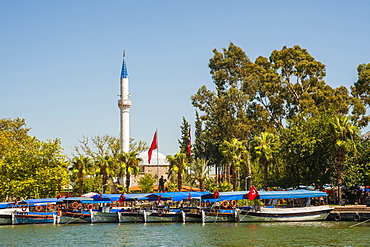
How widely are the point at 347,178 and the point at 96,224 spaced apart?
1136 inches

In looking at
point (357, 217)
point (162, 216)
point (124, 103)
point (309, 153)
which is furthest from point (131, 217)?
point (124, 103)

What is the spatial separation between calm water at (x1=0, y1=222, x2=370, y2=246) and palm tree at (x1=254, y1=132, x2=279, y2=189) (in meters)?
17.8

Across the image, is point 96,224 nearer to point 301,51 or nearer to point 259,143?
point 259,143

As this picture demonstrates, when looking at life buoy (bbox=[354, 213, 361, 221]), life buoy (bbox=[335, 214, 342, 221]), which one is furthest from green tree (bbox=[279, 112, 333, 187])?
life buoy (bbox=[354, 213, 361, 221])

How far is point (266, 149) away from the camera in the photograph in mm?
71188

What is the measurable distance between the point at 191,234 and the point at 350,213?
1773 cm

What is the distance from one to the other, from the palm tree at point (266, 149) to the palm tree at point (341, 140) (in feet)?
29.9

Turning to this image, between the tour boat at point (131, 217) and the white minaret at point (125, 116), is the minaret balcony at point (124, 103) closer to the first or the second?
the white minaret at point (125, 116)

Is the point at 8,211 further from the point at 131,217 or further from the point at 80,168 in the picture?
the point at 80,168

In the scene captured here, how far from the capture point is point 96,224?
5716 cm

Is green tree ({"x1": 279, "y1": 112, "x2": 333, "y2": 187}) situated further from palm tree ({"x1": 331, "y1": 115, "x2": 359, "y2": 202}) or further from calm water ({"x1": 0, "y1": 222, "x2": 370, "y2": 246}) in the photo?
calm water ({"x1": 0, "y1": 222, "x2": 370, "y2": 246})

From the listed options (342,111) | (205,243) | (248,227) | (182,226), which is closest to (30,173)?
(182,226)

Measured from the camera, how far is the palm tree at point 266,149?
71.4 meters

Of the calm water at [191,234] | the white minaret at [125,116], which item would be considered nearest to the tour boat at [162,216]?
the calm water at [191,234]
